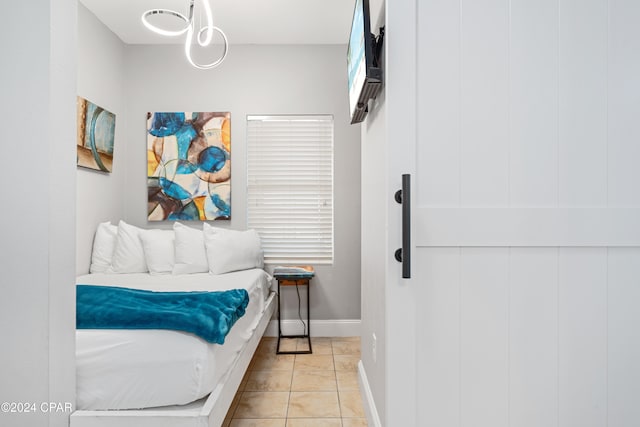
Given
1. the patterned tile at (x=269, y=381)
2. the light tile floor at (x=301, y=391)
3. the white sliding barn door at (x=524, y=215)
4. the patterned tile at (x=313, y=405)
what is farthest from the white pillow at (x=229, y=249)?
the white sliding barn door at (x=524, y=215)

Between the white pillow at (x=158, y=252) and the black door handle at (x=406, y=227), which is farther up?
the black door handle at (x=406, y=227)

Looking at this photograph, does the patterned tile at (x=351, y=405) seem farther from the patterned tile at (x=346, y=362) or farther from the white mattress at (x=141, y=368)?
the white mattress at (x=141, y=368)

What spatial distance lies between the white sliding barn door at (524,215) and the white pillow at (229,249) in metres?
2.00

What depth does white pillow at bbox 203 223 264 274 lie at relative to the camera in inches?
117

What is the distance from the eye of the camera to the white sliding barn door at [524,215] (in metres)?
1.26

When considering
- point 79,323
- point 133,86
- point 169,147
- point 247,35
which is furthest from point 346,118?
point 79,323

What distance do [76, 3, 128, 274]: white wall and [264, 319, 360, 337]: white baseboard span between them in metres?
1.69

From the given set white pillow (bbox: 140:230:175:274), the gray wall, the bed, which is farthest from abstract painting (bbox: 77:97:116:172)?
the bed

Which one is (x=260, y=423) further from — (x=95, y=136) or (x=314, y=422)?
(x=95, y=136)

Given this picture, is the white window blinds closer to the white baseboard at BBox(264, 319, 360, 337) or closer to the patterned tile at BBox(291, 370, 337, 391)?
the white baseboard at BBox(264, 319, 360, 337)

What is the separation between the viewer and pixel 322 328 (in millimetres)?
3439

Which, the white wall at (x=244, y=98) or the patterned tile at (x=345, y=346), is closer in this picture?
the patterned tile at (x=345, y=346)

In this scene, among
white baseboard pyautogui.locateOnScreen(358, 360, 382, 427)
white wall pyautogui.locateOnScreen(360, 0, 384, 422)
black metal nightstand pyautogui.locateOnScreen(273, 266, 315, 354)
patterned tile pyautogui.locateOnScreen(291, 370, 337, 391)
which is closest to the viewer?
white wall pyautogui.locateOnScreen(360, 0, 384, 422)

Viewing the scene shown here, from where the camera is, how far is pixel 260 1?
279cm
